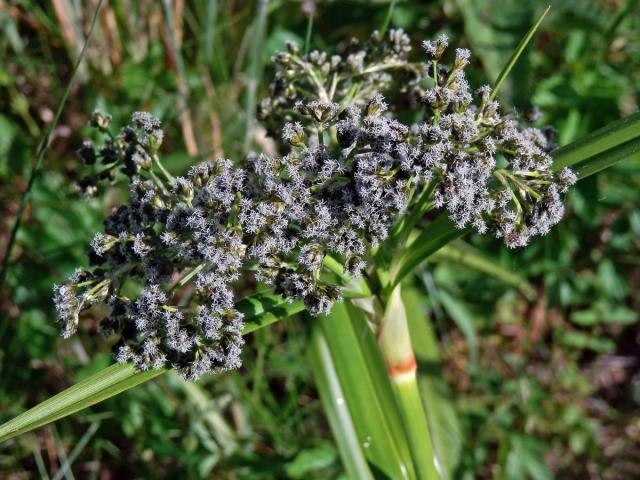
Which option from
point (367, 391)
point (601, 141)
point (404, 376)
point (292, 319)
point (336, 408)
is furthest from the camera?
point (292, 319)

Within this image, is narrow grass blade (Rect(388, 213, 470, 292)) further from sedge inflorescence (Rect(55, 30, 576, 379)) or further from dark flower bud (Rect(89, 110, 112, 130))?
dark flower bud (Rect(89, 110, 112, 130))

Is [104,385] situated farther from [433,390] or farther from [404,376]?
[433,390]

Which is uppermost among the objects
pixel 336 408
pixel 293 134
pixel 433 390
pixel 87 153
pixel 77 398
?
pixel 87 153

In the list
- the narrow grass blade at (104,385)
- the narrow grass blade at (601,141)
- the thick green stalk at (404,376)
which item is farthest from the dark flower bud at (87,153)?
the narrow grass blade at (601,141)

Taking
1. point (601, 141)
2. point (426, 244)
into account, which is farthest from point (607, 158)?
point (426, 244)

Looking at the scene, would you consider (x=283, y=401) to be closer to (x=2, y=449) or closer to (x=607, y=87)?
(x=2, y=449)

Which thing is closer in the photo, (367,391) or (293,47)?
(293,47)

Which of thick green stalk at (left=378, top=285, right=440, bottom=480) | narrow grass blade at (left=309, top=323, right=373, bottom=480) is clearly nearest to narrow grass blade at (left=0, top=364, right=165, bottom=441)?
thick green stalk at (left=378, top=285, right=440, bottom=480)

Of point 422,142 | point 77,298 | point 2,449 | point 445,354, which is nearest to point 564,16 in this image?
point 445,354

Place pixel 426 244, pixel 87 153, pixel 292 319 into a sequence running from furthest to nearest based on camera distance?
pixel 292 319 → pixel 87 153 → pixel 426 244
